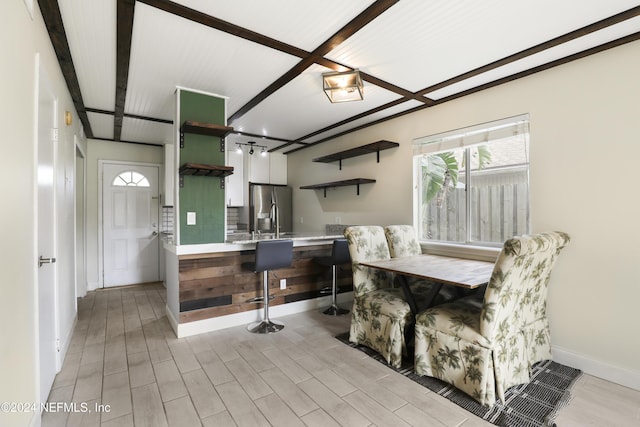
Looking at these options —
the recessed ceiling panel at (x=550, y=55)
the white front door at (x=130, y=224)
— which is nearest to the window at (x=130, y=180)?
the white front door at (x=130, y=224)

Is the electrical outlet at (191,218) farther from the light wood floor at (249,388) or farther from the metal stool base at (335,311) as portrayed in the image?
the metal stool base at (335,311)

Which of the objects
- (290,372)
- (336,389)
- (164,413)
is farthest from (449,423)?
(164,413)

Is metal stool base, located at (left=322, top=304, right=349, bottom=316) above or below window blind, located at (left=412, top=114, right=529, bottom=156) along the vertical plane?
below

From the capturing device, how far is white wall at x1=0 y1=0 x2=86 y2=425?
122 cm

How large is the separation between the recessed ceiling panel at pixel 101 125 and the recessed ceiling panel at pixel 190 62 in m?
0.71

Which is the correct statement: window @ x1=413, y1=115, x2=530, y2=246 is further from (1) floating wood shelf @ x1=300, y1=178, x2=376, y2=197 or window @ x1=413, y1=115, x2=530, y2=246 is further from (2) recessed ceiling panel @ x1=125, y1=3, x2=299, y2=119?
(2) recessed ceiling panel @ x1=125, y1=3, x2=299, y2=119

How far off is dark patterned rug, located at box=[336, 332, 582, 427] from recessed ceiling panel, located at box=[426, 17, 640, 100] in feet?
7.87

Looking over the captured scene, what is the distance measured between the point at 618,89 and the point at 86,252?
6.35 metres

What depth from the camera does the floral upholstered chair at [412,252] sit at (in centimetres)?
299

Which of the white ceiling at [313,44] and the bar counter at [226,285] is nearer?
the white ceiling at [313,44]

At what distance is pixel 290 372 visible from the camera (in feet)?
7.58

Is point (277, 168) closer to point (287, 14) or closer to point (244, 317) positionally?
point (244, 317)

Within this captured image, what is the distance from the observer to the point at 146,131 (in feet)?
14.4

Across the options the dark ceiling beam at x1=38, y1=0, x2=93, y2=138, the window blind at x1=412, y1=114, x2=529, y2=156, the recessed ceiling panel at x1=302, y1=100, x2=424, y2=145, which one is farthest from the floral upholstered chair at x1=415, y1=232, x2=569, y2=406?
the dark ceiling beam at x1=38, y1=0, x2=93, y2=138
